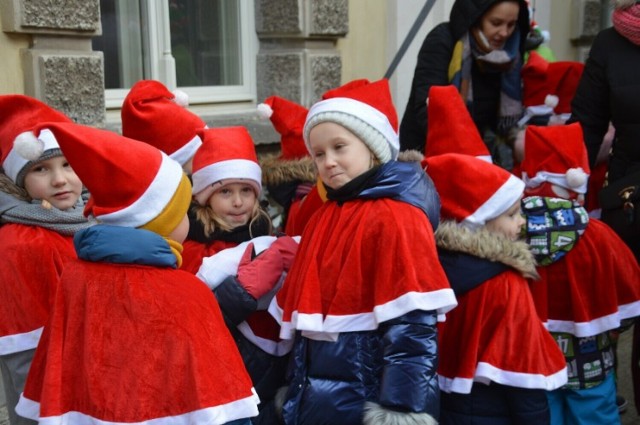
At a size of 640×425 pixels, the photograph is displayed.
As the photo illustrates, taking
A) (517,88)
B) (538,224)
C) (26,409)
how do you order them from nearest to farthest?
(26,409)
(538,224)
(517,88)

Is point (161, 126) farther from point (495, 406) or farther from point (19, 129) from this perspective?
point (495, 406)

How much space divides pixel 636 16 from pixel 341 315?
2152 mm

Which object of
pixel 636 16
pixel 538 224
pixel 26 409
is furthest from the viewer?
pixel 636 16

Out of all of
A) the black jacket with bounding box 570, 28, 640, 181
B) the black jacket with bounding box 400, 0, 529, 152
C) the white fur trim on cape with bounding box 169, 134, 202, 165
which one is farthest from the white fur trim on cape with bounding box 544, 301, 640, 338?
the white fur trim on cape with bounding box 169, 134, 202, 165

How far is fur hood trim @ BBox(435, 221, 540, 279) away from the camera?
262 cm

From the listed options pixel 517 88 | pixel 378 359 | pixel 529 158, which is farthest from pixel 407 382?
pixel 517 88

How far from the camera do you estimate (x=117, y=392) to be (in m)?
1.93

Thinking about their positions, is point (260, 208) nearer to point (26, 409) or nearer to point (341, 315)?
point (341, 315)

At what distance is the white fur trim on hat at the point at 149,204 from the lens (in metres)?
2.06

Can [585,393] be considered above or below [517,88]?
below

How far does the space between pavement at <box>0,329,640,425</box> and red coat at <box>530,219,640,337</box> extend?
127 cm

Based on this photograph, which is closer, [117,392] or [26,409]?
[117,392]

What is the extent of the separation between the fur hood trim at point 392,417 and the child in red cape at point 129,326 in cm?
36

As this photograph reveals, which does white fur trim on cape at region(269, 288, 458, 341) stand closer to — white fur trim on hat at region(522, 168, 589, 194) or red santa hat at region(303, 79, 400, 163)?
red santa hat at region(303, 79, 400, 163)
